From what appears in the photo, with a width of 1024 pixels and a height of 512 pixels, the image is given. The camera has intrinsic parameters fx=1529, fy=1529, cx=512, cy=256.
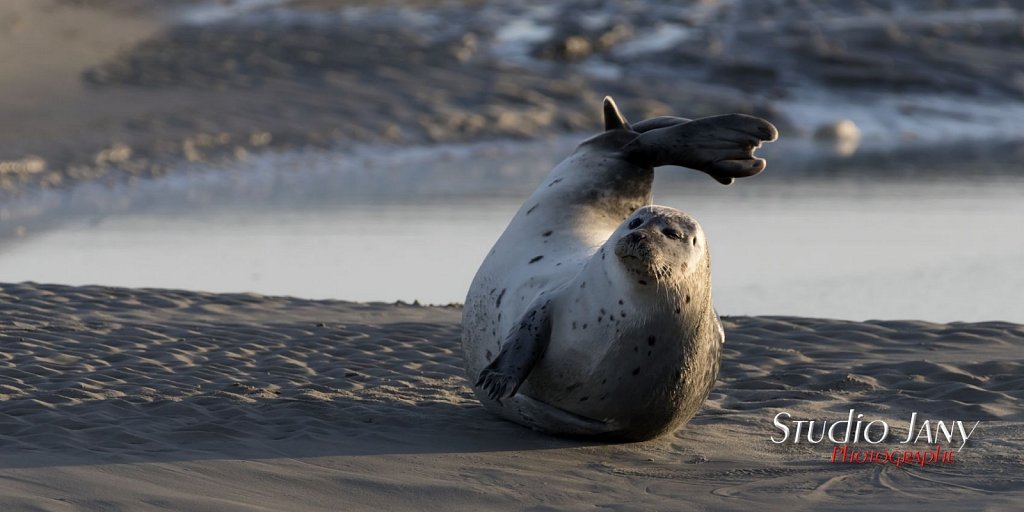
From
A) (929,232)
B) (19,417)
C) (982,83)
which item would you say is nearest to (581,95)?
(982,83)

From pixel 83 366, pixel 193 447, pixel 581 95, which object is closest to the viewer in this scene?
pixel 193 447

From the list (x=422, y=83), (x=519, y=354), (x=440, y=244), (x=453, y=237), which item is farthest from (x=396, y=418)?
(x=422, y=83)

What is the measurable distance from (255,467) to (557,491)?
2.79 ft

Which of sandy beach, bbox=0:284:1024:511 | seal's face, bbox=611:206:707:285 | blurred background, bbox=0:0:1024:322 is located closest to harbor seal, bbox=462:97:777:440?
seal's face, bbox=611:206:707:285

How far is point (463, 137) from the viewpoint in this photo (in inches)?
632

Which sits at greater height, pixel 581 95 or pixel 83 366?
pixel 581 95

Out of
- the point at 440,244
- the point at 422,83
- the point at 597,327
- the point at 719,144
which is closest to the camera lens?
the point at 597,327

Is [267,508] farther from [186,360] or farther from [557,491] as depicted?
[186,360]

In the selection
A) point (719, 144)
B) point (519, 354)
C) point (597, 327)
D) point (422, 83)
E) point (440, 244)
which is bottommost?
point (519, 354)

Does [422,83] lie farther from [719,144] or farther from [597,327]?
[597,327]

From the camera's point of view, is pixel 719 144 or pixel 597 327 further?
pixel 719 144

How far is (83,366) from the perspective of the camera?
5.62 metres

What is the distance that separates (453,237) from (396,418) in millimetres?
5287

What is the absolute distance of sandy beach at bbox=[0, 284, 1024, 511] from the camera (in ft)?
13.4
